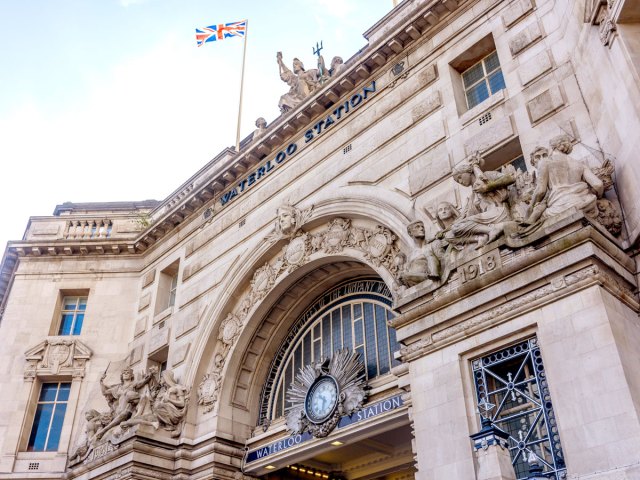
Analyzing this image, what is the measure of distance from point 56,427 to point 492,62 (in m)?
19.6

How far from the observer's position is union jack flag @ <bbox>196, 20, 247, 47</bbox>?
2839cm

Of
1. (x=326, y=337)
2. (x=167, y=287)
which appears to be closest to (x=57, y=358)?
(x=167, y=287)

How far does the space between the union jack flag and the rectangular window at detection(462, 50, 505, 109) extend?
1507cm

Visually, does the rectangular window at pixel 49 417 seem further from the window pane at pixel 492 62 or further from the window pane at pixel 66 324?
the window pane at pixel 492 62

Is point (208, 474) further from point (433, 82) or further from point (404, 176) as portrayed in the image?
point (433, 82)

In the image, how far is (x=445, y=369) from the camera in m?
10.6

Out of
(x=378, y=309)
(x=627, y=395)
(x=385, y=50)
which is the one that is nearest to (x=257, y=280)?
(x=378, y=309)

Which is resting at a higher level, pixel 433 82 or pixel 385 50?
pixel 385 50

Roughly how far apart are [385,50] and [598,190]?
9.55 m

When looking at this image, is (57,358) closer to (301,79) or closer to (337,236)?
(337,236)

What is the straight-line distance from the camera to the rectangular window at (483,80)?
16203mm

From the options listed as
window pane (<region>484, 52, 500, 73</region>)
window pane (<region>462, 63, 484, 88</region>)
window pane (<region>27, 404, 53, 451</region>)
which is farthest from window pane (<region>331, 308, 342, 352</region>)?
window pane (<region>27, 404, 53, 451</region>)

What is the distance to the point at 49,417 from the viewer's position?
923 inches

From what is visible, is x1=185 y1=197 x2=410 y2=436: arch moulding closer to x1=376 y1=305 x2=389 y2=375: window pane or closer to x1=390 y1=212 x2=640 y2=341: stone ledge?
x1=376 y1=305 x2=389 y2=375: window pane
